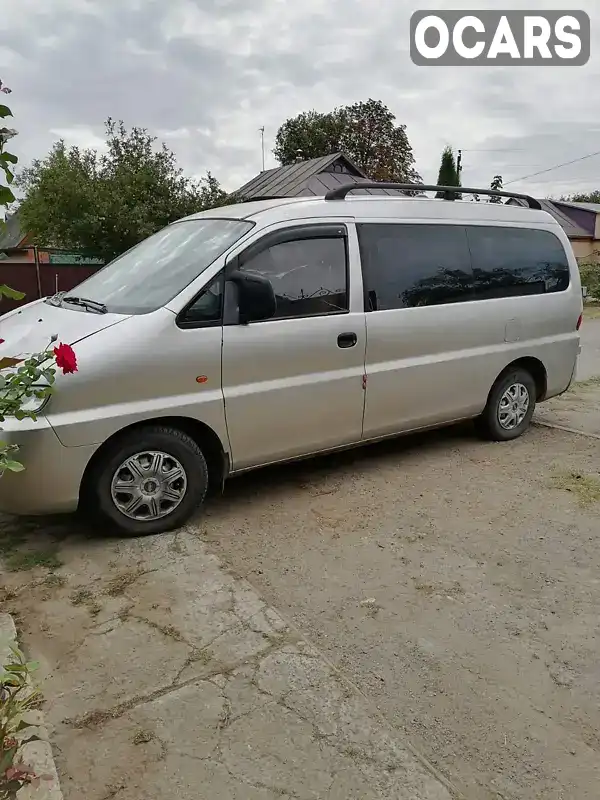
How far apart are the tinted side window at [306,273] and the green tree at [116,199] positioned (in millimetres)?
12361

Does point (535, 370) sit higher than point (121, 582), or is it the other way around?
point (535, 370)

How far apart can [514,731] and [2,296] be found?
7.82 ft

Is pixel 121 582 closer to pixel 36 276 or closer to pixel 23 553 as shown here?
pixel 23 553

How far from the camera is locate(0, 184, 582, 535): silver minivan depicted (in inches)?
144

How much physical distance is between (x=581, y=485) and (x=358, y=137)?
41851mm

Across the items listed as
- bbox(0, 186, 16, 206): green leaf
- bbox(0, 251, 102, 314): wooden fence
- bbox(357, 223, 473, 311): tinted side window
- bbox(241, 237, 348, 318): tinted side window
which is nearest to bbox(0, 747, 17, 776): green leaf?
bbox(0, 186, 16, 206): green leaf

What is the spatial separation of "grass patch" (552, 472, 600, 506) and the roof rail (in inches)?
97.4

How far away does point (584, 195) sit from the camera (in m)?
68.2

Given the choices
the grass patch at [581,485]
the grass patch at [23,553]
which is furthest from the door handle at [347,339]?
the grass patch at [23,553]

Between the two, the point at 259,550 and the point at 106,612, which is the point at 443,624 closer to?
the point at 259,550

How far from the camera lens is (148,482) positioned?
387cm

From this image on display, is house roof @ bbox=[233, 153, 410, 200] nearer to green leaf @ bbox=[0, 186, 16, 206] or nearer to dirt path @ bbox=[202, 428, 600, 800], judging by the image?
dirt path @ bbox=[202, 428, 600, 800]

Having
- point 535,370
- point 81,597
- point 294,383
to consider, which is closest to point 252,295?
point 294,383

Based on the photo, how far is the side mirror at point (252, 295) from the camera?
400 cm
